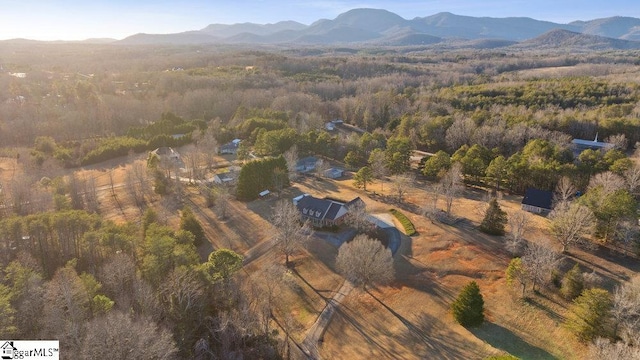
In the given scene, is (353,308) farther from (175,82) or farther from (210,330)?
(175,82)

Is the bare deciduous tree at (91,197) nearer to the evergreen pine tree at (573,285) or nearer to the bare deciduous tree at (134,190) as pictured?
the bare deciduous tree at (134,190)

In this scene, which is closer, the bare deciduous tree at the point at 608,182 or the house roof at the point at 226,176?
the bare deciduous tree at the point at 608,182

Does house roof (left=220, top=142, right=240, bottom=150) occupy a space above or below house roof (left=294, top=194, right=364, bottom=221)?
above

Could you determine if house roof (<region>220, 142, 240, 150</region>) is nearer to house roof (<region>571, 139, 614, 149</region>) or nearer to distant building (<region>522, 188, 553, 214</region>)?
distant building (<region>522, 188, 553, 214</region>)

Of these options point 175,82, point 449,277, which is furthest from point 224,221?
point 175,82

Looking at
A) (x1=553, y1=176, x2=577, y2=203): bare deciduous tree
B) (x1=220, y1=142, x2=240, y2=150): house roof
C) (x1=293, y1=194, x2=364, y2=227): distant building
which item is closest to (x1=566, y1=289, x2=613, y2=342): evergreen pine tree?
(x1=553, y1=176, x2=577, y2=203): bare deciduous tree

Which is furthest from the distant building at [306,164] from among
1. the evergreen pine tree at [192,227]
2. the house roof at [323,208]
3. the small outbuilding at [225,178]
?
the evergreen pine tree at [192,227]

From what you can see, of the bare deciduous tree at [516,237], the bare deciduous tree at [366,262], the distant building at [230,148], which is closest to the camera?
the bare deciduous tree at [366,262]
